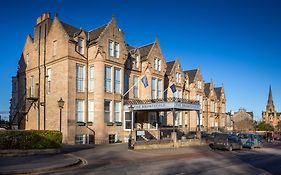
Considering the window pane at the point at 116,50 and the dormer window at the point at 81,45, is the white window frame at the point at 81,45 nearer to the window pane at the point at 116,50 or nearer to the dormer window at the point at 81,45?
the dormer window at the point at 81,45

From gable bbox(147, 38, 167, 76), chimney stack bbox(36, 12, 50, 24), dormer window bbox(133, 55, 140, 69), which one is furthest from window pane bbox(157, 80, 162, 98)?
chimney stack bbox(36, 12, 50, 24)

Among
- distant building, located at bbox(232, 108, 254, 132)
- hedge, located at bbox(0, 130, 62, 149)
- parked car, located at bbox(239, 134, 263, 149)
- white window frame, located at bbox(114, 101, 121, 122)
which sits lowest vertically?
distant building, located at bbox(232, 108, 254, 132)

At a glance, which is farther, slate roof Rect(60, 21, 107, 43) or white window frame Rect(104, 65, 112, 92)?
white window frame Rect(104, 65, 112, 92)

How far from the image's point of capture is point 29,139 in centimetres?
2148

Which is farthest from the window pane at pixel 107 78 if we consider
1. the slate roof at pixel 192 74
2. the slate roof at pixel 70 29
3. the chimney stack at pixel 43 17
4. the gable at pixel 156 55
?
the slate roof at pixel 192 74

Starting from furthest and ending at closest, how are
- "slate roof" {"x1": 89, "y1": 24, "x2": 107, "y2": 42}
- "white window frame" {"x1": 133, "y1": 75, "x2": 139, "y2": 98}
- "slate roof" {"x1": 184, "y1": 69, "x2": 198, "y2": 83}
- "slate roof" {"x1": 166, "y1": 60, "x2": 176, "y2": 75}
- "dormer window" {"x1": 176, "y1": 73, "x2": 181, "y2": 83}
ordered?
"slate roof" {"x1": 184, "y1": 69, "x2": 198, "y2": 83}, "dormer window" {"x1": 176, "y1": 73, "x2": 181, "y2": 83}, "slate roof" {"x1": 166, "y1": 60, "x2": 176, "y2": 75}, "white window frame" {"x1": 133, "y1": 75, "x2": 139, "y2": 98}, "slate roof" {"x1": 89, "y1": 24, "x2": 107, "y2": 42}

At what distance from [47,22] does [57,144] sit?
2079 centimetres

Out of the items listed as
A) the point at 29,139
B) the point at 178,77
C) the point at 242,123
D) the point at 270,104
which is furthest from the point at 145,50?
the point at 270,104

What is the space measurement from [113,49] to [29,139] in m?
17.8

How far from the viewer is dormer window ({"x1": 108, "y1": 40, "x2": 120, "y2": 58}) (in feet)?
119

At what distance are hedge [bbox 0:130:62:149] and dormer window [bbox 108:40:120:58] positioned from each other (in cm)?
1543

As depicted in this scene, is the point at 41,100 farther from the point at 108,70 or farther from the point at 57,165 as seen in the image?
the point at 57,165

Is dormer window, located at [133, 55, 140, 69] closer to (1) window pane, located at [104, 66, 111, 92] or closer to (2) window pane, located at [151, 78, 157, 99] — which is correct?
(2) window pane, located at [151, 78, 157, 99]

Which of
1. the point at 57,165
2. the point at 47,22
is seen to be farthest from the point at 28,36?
the point at 57,165
